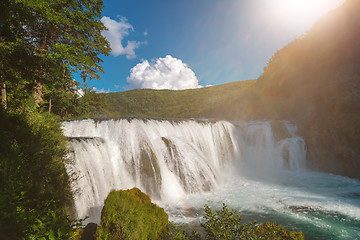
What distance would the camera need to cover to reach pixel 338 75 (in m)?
18.0

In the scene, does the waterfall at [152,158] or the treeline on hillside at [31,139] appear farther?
the waterfall at [152,158]

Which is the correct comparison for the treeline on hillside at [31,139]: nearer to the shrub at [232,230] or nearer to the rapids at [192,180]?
the rapids at [192,180]

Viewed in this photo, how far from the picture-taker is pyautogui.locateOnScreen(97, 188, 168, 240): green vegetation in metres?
4.07

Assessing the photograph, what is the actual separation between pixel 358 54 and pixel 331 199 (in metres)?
17.3

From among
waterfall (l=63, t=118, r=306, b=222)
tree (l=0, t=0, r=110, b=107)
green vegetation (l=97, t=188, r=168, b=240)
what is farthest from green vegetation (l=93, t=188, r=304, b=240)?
tree (l=0, t=0, r=110, b=107)

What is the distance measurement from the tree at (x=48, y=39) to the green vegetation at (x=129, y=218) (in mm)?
5225

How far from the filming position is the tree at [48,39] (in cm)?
596

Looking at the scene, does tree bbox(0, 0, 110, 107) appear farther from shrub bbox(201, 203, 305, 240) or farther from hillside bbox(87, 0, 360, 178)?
hillside bbox(87, 0, 360, 178)

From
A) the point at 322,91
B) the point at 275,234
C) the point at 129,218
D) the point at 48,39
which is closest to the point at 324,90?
the point at 322,91

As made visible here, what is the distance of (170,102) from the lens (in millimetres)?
77875

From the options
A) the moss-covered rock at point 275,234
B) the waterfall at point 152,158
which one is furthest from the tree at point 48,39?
the moss-covered rock at point 275,234

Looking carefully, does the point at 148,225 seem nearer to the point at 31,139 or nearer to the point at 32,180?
the point at 32,180

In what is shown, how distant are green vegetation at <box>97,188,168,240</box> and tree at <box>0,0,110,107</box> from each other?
523 cm

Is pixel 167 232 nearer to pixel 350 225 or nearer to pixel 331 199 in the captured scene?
pixel 350 225
